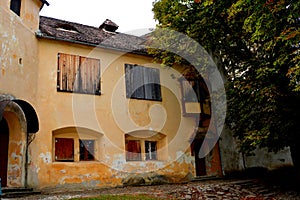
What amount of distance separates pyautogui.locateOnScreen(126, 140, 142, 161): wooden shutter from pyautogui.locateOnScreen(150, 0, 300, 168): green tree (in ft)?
12.7

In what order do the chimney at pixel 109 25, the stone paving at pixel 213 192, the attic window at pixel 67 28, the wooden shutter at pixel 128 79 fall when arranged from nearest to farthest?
the stone paving at pixel 213 192
the wooden shutter at pixel 128 79
the attic window at pixel 67 28
the chimney at pixel 109 25

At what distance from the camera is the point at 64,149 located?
1059cm

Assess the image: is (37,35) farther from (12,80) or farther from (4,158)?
(4,158)

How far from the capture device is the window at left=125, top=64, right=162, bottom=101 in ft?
40.6

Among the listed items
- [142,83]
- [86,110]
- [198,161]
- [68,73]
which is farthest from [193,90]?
[68,73]

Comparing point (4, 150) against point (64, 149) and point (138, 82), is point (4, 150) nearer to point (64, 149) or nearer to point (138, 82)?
point (64, 149)

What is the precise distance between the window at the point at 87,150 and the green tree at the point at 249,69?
15.1 feet

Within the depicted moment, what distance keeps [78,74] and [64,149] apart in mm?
2931

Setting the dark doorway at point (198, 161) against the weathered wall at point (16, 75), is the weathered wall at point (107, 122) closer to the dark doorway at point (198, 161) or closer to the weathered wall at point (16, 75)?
the weathered wall at point (16, 75)

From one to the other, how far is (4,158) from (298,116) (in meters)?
9.46

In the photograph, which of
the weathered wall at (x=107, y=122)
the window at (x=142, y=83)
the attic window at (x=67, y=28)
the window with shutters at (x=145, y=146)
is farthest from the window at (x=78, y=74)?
the window with shutters at (x=145, y=146)

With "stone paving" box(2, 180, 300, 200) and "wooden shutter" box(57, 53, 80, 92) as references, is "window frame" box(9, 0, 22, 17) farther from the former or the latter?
"stone paving" box(2, 180, 300, 200)

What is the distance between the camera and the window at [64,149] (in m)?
10.4

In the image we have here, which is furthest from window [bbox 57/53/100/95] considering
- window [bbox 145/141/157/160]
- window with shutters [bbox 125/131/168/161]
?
window [bbox 145/141/157/160]
